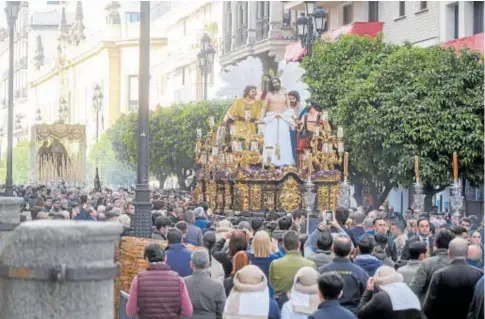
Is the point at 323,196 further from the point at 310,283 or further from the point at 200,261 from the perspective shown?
the point at 310,283

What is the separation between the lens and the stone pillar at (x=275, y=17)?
58719mm

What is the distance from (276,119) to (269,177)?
1.13 meters

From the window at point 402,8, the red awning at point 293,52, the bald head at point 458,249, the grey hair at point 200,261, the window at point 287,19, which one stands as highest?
the window at point 287,19

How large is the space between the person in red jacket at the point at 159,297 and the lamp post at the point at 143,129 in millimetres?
9434

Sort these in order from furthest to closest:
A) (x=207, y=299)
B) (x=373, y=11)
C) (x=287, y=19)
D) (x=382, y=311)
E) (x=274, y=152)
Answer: (x=287, y=19), (x=373, y=11), (x=274, y=152), (x=207, y=299), (x=382, y=311)

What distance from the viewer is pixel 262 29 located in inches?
2402

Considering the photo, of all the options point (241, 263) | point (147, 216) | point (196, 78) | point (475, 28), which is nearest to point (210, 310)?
point (241, 263)

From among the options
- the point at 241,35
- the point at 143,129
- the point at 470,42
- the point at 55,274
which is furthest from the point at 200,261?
the point at 241,35

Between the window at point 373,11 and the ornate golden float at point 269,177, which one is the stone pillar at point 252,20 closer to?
the window at point 373,11

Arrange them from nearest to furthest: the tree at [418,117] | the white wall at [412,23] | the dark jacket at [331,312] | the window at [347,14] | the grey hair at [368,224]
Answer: the dark jacket at [331,312] → the grey hair at [368,224] → the tree at [418,117] → the white wall at [412,23] → the window at [347,14]

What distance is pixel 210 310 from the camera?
10367mm

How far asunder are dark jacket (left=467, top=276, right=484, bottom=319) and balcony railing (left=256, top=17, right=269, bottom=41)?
5008 centimetres

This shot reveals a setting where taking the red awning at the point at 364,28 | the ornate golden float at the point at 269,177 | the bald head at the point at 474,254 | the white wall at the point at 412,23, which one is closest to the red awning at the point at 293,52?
the red awning at the point at 364,28

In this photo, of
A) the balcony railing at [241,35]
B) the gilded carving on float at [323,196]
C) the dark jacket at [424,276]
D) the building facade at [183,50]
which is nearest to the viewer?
the dark jacket at [424,276]
